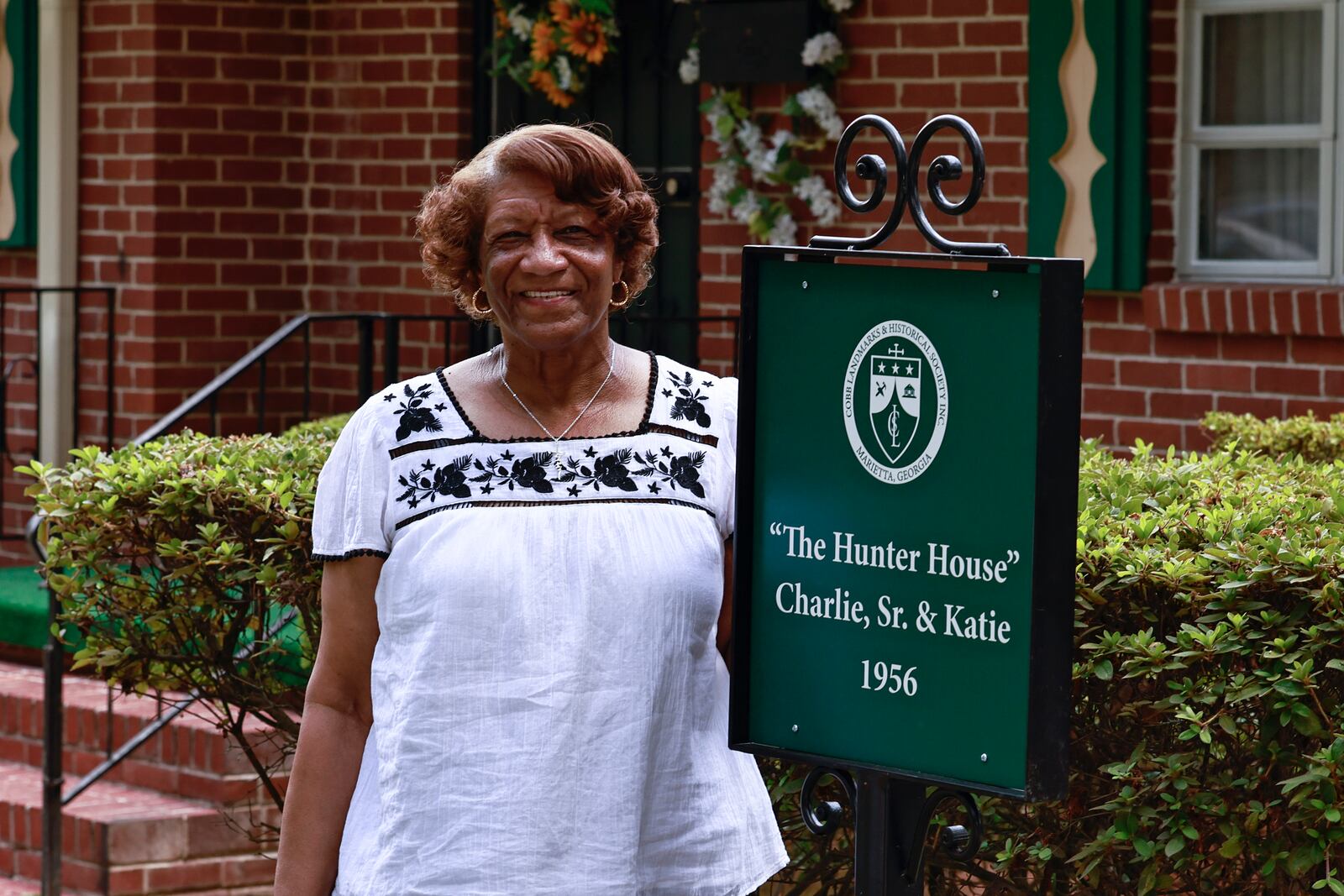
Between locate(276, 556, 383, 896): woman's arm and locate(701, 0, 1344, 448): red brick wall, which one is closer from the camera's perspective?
locate(276, 556, 383, 896): woman's arm

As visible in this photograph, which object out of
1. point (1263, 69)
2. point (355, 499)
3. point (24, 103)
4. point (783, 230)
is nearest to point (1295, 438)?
point (1263, 69)

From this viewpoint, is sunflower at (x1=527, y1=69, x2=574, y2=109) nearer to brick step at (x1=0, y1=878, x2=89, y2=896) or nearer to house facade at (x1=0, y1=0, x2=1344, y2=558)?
house facade at (x1=0, y1=0, x2=1344, y2=558)

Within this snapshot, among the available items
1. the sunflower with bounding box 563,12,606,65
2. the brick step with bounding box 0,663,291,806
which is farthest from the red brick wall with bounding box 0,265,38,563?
the sunflower with bounding box 563,12,606,65

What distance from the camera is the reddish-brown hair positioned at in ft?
7.98

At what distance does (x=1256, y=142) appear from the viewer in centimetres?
632

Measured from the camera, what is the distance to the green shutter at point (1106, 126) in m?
6.29

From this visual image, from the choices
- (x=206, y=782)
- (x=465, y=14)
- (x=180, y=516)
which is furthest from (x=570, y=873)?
(x=465, y=14)

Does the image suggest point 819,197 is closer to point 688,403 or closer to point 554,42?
point 554,42

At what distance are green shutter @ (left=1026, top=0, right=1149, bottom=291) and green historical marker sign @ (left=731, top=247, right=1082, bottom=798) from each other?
4.04m

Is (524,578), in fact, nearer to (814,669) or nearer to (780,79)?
(814,669)

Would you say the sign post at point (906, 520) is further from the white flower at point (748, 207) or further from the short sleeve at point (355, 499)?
the white flower at point (748, 207)

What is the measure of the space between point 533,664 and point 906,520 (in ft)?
1.55

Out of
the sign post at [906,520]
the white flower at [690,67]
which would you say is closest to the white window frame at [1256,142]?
the white flower at [690,67]

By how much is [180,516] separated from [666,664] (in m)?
1.69
